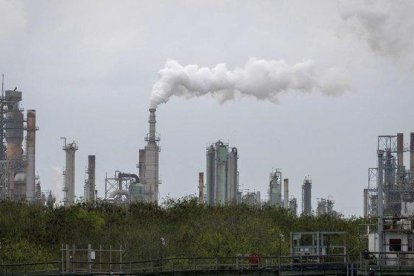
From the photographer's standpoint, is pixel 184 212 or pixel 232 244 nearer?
pixel 232 244

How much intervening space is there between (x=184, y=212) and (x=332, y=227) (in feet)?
49.9

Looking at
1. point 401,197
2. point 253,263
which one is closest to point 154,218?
point 253,263

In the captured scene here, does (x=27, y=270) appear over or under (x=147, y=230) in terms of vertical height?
under

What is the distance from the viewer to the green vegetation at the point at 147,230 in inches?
4028

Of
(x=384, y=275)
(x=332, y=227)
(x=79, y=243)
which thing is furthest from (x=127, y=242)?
(x=384, y=275)

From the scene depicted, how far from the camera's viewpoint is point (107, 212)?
124 meters

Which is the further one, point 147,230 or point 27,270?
point 147,230

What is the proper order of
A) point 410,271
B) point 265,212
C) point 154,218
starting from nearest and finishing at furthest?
point 410,271 < point 154,218 < point 265,212

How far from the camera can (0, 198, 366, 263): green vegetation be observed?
4028 inches

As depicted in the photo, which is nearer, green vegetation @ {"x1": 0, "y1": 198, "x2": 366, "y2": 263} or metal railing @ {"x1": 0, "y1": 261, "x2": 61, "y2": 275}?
metal railing @ {"x1": 0, "y1": 261, "x2": 61, "y2": 275}

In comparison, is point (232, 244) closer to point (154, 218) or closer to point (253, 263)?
point (154, 218)

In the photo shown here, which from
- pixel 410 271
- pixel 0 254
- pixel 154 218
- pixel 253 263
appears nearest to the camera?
pixel 410 271

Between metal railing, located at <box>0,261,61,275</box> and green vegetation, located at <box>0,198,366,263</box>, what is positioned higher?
green vegetation, located at <box>0,198,366,263</box>

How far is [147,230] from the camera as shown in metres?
110
